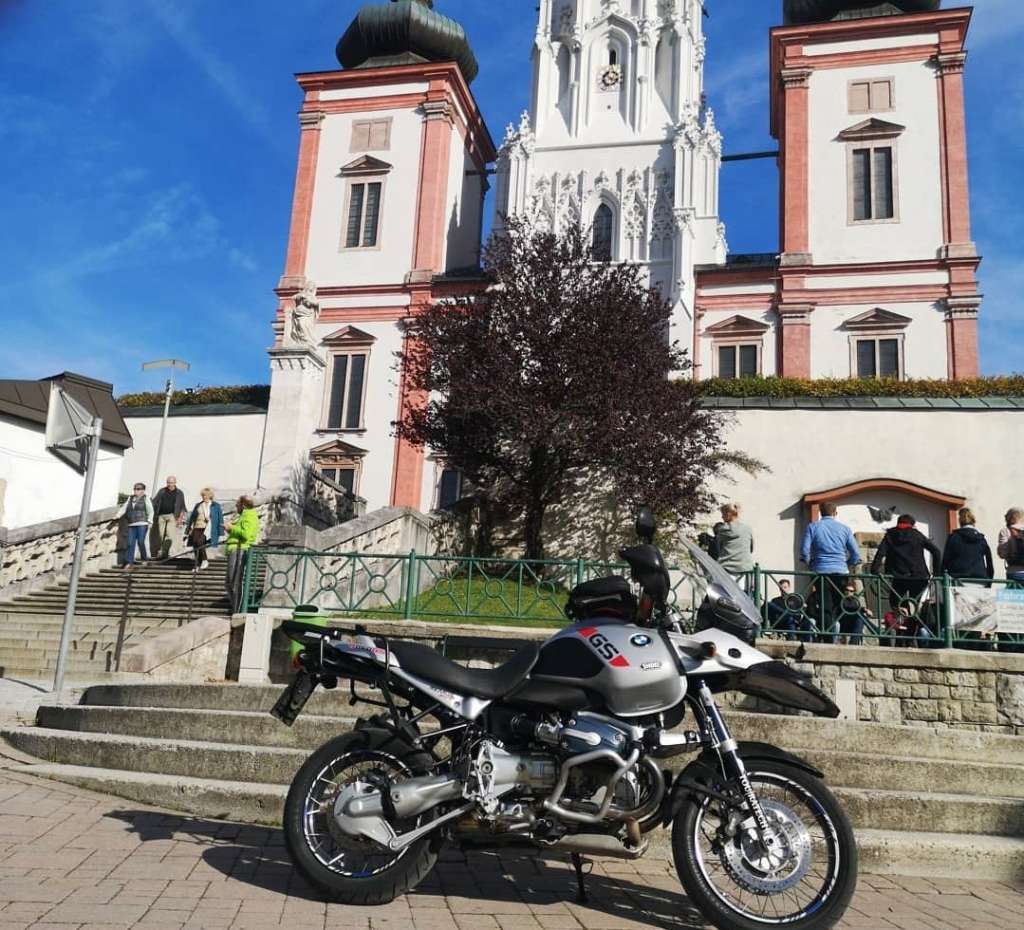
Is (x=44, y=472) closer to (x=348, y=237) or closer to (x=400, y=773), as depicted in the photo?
(x=348, y=237)

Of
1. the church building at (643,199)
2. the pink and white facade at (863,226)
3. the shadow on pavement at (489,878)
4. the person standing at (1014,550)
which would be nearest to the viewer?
the shadow on pavement at (489,878)

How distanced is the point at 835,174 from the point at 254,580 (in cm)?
2522

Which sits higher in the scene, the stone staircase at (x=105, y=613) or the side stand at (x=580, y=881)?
the stone staircase at (x=105, y=613)

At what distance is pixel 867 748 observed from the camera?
6105 mm

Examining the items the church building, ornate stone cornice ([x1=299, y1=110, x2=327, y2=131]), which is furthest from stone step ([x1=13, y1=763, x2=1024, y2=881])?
ornate stone cornice ([x1=299, y1=110, x2=327, y2=131])

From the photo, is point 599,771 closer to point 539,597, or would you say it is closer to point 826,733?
point 826,733

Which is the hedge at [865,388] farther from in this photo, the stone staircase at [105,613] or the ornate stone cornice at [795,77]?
the ornate stone cornice at [795,77]

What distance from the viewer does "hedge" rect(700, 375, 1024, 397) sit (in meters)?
17.0

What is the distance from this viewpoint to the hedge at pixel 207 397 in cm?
2947

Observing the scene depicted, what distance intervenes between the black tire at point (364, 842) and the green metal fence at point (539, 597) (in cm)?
371

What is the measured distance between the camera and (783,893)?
3.53 metres

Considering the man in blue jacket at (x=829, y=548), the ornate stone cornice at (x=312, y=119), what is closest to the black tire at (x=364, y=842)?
the man in blue jacket at (x=829, y=548)

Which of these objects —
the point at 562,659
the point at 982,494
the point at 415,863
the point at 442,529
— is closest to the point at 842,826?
the point at 562,659

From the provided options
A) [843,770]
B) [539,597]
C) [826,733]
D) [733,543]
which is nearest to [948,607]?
[733,543]
